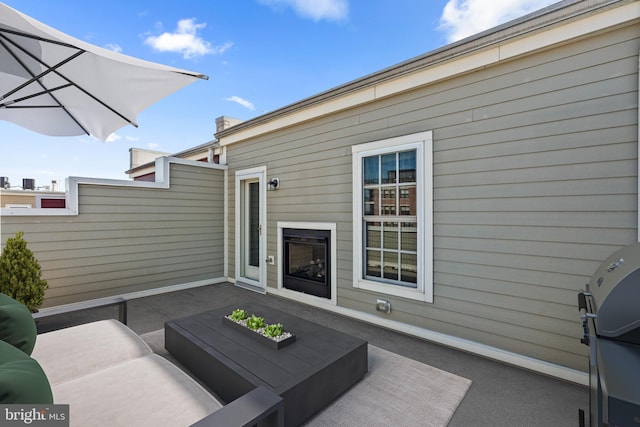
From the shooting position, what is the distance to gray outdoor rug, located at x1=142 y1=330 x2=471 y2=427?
197 centimetres

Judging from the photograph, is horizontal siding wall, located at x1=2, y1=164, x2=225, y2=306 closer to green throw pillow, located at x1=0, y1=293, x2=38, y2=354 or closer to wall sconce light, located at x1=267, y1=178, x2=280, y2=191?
wall sconce light, located at x1=267, y1=178, x2=280, y2=191

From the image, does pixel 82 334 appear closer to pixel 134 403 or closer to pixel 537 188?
pixel 134 403

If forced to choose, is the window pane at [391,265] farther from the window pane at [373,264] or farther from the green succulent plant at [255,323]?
the green succulent plant at [255,323]

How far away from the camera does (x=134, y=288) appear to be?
486 centimetres

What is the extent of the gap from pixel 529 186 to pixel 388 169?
1481 millimetres

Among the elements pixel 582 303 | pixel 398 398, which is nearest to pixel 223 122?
pixel 398 398

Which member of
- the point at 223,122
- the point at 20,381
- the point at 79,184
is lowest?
the point at 20,381

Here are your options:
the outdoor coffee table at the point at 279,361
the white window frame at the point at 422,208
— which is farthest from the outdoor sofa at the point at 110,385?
the white window frame at the point at 422,208

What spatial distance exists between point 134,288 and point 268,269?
7.49 feet

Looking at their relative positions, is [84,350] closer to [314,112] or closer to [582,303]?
[582,303]

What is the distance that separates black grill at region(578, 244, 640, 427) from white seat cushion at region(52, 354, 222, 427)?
1.69 meters

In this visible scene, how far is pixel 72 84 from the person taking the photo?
8.52ft

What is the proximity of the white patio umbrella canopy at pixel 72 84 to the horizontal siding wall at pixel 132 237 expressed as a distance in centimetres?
169

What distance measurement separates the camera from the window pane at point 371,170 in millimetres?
3719
